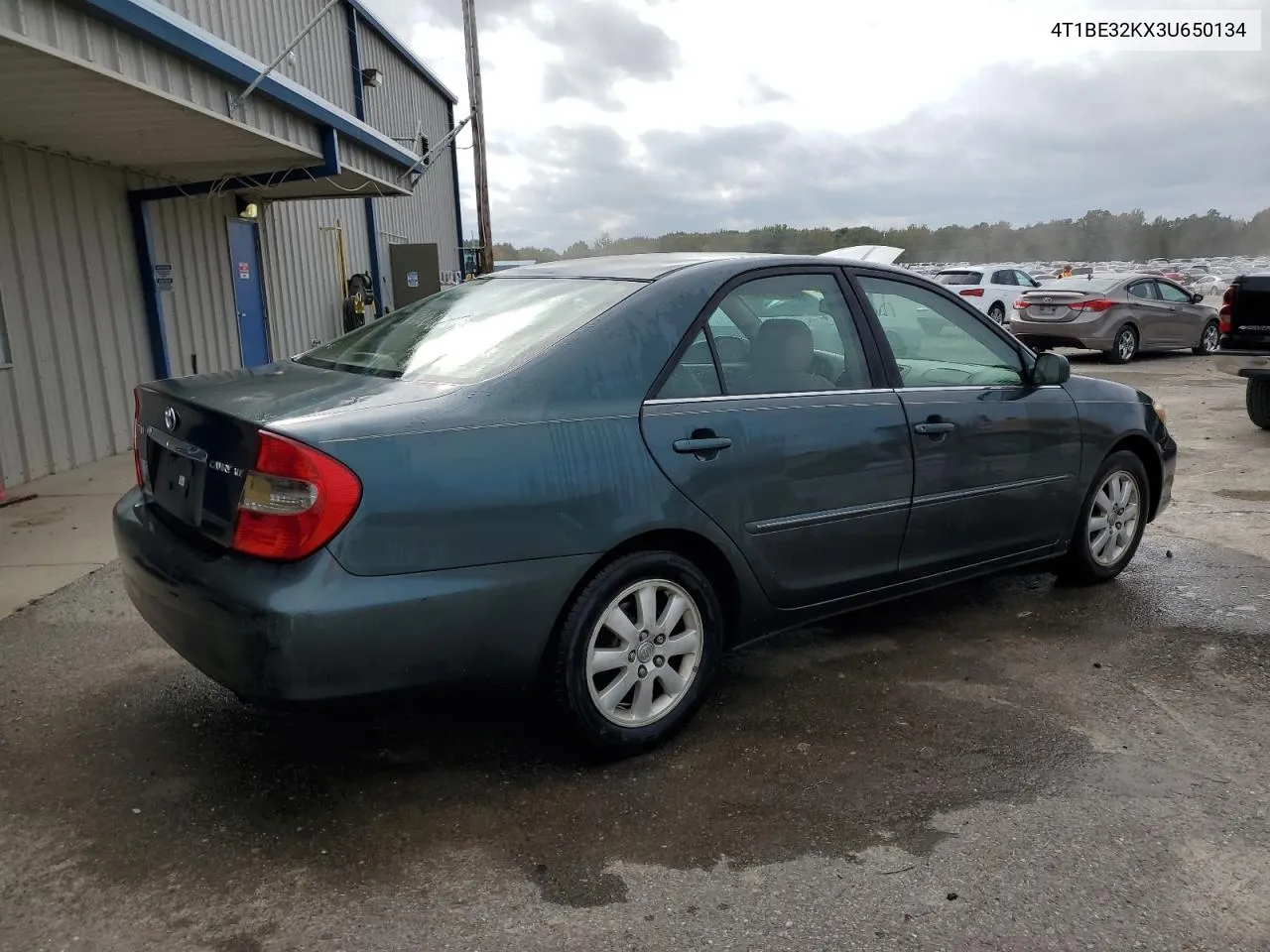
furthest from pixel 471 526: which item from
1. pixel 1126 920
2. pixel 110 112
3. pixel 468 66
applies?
pixel 468 66

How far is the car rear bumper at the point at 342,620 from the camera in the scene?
8.52 ft

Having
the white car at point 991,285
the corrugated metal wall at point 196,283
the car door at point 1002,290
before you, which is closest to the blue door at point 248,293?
the corrugated metal wall at point 196,283

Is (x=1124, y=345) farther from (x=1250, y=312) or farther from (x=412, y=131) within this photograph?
(x=412, y=131)

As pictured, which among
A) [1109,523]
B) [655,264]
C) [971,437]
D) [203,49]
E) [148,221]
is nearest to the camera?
[655,264]

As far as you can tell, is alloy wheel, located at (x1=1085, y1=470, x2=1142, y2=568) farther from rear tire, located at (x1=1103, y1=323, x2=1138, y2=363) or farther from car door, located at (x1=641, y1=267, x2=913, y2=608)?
rear tire, located at (x1=1103, y1=323, x2=1138, y2=363)

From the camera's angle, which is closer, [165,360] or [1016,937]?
[1016,937]

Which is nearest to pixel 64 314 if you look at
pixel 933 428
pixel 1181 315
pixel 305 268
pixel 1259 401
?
pixel 305 268

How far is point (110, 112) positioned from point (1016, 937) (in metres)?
7.08

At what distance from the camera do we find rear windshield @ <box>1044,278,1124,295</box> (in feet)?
52.3

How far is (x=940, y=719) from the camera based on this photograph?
11.7 feet

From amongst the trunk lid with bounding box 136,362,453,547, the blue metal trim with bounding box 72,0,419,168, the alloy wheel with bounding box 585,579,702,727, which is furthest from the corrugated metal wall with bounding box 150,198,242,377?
the alloy wheel with bounding box 585,579,702,727

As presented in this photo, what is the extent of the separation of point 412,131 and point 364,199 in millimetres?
4067

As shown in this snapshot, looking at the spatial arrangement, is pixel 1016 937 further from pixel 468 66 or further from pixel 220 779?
pixel 468 66

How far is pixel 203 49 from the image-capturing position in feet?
21.1
